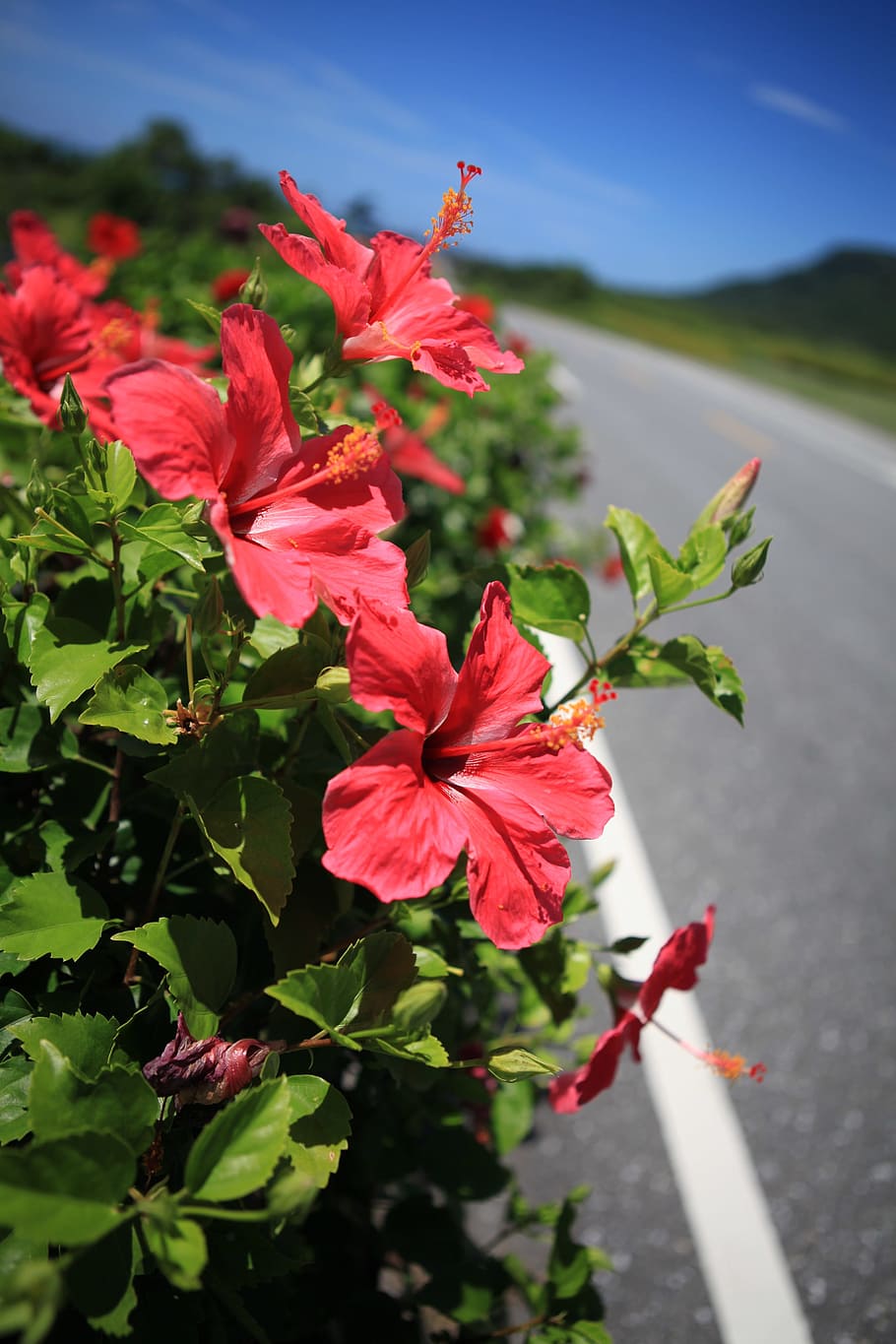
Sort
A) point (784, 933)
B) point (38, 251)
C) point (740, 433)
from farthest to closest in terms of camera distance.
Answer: point (740, 433)
point (784, 933)
point (38, 251)

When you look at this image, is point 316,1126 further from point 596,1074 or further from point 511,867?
point 596,1074

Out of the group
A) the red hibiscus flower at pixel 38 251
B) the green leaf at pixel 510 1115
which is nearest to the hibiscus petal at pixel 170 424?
the red hibiscus flower at pixel 38 251

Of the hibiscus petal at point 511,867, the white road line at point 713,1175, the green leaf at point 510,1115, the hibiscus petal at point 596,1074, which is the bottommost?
the white road line at point 713,1175

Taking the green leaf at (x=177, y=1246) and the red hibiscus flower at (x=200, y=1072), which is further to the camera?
the red hibiscus flower at (x=200, y=1072)

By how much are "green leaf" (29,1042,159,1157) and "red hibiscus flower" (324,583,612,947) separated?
0.53ft

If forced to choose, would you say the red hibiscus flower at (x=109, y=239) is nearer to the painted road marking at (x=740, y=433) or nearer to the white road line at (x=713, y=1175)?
the white road line at (x=713, y=1175)

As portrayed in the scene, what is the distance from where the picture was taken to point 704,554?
0.84 m

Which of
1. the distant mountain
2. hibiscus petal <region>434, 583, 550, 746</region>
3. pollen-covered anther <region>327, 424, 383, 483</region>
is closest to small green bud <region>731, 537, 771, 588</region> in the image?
hibiscus petal <region>434, 583, 550, 746</region>

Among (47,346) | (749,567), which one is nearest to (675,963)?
(749,567)

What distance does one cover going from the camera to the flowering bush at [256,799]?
537 millimetres

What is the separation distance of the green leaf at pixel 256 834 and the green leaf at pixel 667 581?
0.38 metres

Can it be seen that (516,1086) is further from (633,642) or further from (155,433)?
(155,433)

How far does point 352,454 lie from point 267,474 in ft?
0.23

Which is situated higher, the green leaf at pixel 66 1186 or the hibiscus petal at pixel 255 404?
the hibiscus petal at pixel 255 404
